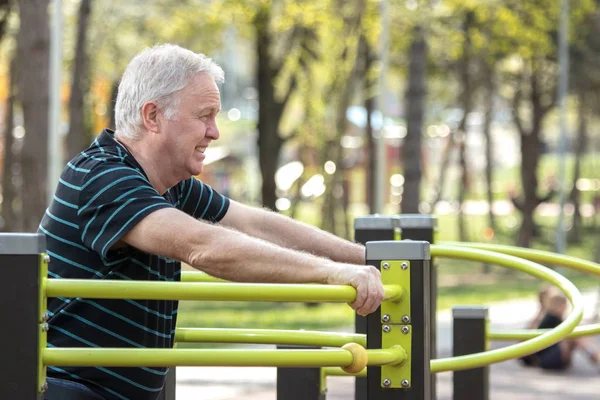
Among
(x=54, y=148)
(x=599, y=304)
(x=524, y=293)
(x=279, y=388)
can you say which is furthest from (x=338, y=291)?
(x=524, y=293)

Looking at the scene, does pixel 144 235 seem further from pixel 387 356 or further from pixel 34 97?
pixel 34 97

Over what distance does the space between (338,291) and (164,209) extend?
17.6 inches

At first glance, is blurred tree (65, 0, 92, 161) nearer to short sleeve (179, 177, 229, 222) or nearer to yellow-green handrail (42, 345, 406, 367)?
short sleeve (179, 177, 229, 222)

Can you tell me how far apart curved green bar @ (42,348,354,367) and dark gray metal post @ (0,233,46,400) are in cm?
5

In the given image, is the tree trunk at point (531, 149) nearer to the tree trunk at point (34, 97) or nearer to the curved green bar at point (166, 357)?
the tree trunk at point (34, 97)

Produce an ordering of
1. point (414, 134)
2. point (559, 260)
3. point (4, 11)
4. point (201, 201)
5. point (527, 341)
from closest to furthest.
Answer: point (527, 341), point (201, 201), point (559, 260), point (4, 11), point (414, 134)

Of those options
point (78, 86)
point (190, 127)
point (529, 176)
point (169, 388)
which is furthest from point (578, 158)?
point (190, 127)

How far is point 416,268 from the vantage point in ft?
9.78

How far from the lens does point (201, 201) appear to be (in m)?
3.70

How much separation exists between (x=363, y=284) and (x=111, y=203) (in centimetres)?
61

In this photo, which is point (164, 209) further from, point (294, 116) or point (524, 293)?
point (294, 116)

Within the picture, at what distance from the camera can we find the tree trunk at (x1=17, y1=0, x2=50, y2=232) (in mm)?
10680

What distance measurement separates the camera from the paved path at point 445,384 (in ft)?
31.4

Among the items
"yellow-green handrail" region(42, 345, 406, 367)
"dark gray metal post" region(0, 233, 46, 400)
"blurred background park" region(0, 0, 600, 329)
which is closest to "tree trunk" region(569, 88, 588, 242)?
"blurred background park" region(0, 0, 600, 329)
